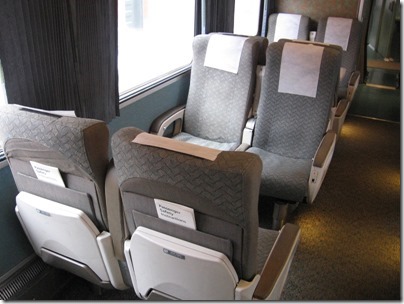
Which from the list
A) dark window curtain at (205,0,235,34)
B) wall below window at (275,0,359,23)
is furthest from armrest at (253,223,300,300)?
wall below window at (275,0,359,23)

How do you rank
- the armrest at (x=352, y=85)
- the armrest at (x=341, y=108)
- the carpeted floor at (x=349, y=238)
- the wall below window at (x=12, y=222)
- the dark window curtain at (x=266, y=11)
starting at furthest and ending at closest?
the dark window curtain at (x=266, y=11) → the armrest at (x=352, y=85) → the armrest at (x=341, y=108) → the carpeted floor at (x=349, y=238) → the wall below window at (x=12, y=222)

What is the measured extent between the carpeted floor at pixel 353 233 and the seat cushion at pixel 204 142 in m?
0.56

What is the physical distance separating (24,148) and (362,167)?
95.5 inches

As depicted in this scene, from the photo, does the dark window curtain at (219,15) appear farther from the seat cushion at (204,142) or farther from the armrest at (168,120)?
the seat cushion at (204,142)

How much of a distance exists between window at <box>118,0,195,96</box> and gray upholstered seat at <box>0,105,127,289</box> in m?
0.92

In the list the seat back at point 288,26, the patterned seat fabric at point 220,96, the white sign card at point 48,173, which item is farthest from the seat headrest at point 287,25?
the white sign card at point 48,173

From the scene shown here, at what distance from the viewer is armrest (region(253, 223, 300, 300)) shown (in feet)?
3.52

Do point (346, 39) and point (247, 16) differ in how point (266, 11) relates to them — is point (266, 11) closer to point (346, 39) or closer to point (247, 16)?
point (247, 16)

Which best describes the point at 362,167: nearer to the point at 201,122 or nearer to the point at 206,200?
the point at 201,122

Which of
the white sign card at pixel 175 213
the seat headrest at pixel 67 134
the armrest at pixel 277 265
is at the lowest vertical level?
the armrest at pixel 277 265

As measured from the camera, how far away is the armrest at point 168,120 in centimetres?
214

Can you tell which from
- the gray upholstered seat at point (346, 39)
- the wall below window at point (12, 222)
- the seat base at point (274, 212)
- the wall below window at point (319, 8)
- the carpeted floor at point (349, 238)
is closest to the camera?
the wall below window at point (12, 222)

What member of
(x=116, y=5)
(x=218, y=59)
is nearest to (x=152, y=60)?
(x=218, y=59)

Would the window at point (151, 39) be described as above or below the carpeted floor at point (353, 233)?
above
